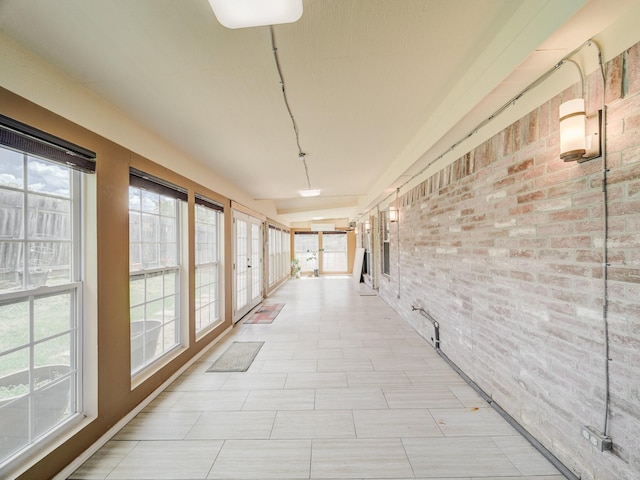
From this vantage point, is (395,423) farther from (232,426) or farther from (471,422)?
(232,426)

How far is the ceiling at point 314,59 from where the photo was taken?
50.9 inches

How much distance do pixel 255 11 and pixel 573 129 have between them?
64.7 inches

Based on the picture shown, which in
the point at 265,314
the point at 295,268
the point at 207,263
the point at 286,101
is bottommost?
the point at 265,314

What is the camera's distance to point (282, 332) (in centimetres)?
428

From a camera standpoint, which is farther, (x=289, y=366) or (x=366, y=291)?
(x=366, y=291)

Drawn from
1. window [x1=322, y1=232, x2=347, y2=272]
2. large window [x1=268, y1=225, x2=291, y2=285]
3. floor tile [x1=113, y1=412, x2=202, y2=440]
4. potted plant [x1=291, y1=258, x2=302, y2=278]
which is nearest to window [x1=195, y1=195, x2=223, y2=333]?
floor tile [x1=113, y1=412, x2=202, y2=440]

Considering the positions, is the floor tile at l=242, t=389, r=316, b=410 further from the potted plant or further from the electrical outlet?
the potted plant

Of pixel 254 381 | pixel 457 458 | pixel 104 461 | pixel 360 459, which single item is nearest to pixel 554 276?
pixel 457 458

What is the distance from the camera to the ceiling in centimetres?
129

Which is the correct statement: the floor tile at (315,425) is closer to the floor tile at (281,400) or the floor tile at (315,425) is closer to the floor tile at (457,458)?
the floor tile at (281,400)

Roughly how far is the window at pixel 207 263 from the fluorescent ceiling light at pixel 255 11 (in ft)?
8.57

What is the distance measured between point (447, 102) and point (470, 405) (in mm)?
2575

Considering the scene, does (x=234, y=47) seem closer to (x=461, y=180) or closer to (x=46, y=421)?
(x=461, y=180)

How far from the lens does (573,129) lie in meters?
1.38
